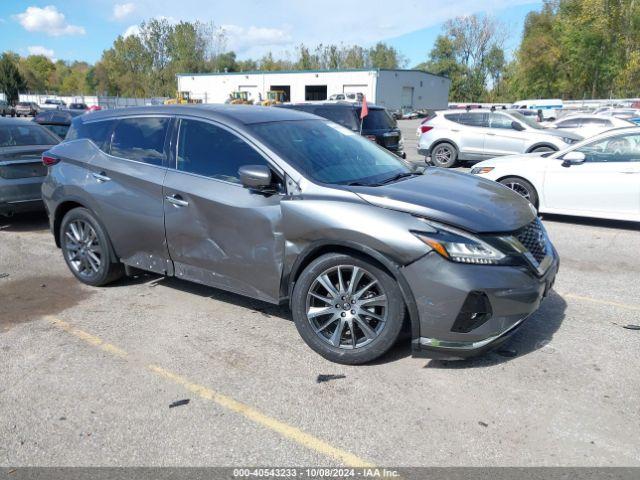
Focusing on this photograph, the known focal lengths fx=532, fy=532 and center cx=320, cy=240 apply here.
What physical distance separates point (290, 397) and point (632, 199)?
6477 millimetres

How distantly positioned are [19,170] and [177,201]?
4692mm

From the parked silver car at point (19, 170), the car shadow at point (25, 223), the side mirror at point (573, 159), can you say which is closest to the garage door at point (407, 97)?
the side mirror at point (573, 159)

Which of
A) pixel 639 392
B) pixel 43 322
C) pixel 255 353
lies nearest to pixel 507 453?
pixel 639 392

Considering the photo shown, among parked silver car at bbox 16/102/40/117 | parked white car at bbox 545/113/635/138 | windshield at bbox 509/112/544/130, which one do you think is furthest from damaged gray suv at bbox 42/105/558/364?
parked silver car at bbox 16/102/40/117

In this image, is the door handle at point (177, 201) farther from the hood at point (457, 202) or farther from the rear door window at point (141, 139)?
the hood at point (457, 202)

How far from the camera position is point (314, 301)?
12.6 feet

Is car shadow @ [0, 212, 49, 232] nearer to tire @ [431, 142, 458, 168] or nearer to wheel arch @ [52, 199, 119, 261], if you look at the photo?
wheel arch @ [52, 199, 119, 261]

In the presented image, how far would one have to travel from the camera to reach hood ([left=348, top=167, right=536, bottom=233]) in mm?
3518

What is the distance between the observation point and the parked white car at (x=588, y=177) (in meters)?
7.65

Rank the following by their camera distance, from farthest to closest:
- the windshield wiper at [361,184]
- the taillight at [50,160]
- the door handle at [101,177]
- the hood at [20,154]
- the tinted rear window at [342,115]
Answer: the tinted rear window at [342,115] → the hood at [20,154] → the taillight at [50,160] → the door handle at [101,177] → the windshield wiper at [361,184]

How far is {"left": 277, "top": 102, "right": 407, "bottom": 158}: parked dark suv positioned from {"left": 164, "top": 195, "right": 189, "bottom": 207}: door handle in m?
8.39

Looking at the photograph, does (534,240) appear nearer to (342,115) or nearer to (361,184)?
(361,184)

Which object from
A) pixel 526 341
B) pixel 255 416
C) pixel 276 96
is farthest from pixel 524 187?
pixel 276 96

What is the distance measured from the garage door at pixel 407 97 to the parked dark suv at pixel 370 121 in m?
56.6
